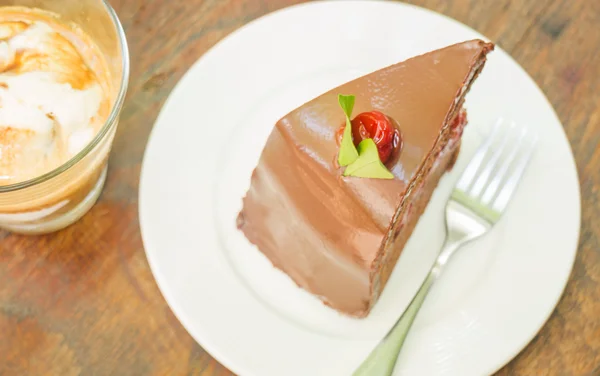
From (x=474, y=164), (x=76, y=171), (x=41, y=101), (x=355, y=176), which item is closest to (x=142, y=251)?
(x=76, y=171)

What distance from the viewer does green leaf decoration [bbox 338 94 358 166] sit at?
1.12 m

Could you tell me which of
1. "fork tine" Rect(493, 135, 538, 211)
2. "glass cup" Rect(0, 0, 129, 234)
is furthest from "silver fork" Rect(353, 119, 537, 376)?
"glass cup" Rect(0, 0, 129, 234)

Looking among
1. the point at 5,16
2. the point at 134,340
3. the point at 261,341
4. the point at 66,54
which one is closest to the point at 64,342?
the point at 134,340

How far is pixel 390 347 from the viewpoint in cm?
125

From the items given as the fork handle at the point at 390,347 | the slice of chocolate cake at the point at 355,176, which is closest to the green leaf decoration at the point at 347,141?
the slice of chocolate cake at the point at 355,176

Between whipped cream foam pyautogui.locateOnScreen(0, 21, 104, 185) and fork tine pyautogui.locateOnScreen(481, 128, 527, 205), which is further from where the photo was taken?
fork tine pyautogui.locateOnScreen(481, 128, 527, 205)

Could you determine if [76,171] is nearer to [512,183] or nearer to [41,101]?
[41,101]

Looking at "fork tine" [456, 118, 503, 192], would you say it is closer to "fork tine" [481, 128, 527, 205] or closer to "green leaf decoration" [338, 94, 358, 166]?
"fork tine" [481, 128, 527, 205]

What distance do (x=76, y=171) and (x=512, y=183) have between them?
91 centimetres

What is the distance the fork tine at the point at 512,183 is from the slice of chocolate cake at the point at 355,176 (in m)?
0.17

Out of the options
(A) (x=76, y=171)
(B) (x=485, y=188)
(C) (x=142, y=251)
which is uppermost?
(B) (x=485, y=188)

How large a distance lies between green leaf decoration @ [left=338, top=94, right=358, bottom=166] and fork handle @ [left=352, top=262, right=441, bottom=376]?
1.14 ft

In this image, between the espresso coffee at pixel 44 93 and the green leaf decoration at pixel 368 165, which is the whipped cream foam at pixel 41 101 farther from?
the green leaf decoration at pixel 368 165

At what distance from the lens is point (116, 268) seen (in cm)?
138
